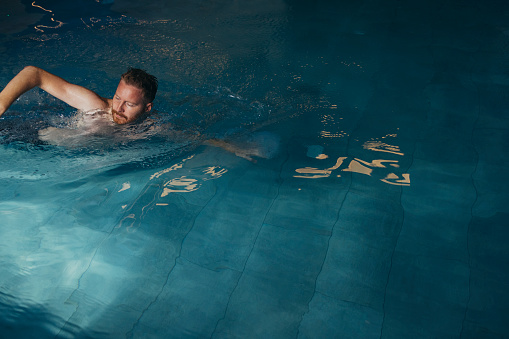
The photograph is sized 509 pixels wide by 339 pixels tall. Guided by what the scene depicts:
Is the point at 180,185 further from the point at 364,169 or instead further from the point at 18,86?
the point at 364,169

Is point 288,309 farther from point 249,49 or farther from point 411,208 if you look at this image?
point 249,49

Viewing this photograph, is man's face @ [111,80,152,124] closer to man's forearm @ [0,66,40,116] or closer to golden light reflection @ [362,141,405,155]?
man's forearm @ [0,66,40,116]

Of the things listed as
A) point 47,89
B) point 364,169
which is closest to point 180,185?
point 47,89

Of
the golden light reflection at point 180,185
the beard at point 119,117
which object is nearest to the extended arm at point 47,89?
the beard at point 119,117

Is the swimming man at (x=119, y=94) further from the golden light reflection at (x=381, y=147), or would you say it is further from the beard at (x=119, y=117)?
the golden light reflection at (x=381, y=147)

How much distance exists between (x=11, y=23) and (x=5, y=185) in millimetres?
3912

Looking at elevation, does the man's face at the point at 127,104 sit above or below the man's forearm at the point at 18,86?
below

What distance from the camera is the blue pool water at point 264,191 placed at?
2.22 meters

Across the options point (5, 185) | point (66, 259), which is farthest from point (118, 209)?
point (5, 185)

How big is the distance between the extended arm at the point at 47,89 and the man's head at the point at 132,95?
0.23 m

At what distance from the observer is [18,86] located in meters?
2.65

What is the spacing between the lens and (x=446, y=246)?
2594 millimetres

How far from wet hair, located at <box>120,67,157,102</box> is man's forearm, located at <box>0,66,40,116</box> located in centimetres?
63

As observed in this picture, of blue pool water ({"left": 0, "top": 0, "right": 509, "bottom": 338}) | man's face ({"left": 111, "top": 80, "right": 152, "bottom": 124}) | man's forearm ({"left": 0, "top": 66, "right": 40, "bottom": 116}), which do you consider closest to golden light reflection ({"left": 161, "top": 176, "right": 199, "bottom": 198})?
blue pool water ({"left": 0, "top": 0, "right": 509, "bottom": 338})
